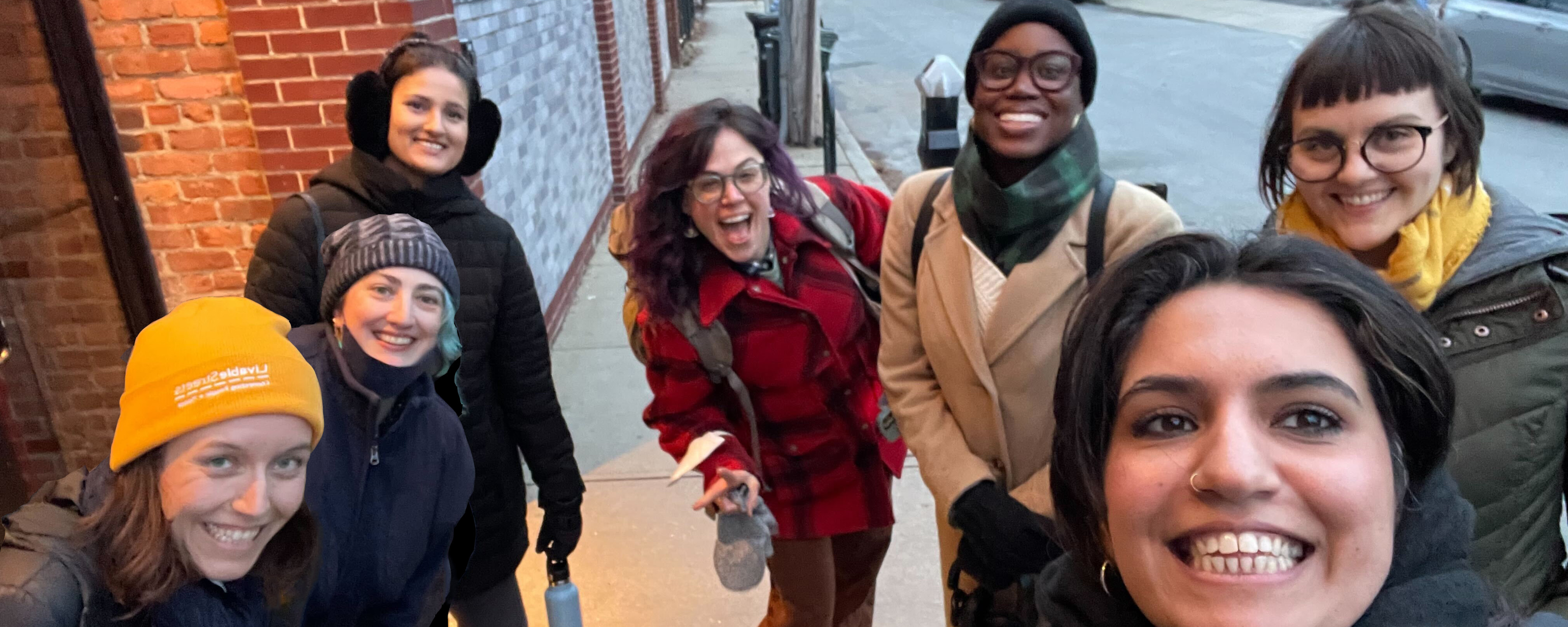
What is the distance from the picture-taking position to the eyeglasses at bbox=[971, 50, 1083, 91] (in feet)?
6.13

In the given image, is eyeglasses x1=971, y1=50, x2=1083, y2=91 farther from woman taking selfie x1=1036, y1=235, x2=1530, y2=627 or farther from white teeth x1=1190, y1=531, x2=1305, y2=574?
white teeth x1=1190, y1=531, x2=1305, y2=574

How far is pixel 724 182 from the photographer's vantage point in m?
2.26

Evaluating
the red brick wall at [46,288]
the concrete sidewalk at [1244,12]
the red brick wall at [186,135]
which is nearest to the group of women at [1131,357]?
the red brick wall at [186,135]

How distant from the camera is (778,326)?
2312 mm

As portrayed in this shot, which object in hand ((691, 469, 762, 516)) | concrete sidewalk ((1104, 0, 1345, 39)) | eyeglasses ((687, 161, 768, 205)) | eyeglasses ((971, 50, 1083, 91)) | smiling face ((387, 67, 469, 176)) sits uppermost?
eyeglasses ((971, 50, 1083, 91))

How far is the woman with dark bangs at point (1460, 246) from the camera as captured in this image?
4.99ft

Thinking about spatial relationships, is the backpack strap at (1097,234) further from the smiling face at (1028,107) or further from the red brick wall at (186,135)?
the red brick wall at (186,135)

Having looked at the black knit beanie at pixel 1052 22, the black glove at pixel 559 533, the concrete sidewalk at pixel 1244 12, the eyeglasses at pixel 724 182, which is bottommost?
the concrete sidewalk at pixel 1244 12

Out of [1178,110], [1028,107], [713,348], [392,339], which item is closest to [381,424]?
[392,339]

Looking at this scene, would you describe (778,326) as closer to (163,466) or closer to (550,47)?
(163,466)

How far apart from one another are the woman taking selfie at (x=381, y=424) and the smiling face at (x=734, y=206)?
2.14 feet

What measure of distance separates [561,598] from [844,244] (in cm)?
119

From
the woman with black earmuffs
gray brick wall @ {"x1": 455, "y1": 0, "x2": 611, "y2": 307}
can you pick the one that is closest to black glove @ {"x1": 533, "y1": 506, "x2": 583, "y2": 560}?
the woman with black earmuffs

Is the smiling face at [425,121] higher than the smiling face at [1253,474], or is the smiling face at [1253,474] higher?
the smiling face at [425,121]
